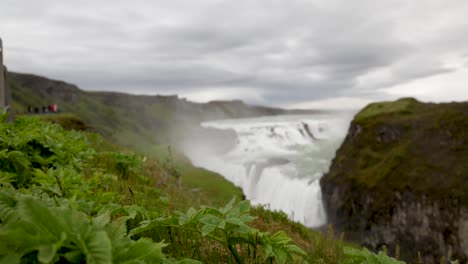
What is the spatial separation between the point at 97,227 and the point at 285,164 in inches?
1355

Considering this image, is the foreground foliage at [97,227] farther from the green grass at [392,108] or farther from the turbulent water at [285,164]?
the green grass at [392,108]

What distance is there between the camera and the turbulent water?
26.7 meters

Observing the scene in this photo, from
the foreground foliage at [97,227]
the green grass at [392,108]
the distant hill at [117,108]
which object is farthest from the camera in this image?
the distant hill at [117,108]

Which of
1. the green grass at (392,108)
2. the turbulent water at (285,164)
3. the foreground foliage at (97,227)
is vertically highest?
the green grass at (392,108)

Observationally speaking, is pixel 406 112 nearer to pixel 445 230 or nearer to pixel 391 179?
pixel 391 179

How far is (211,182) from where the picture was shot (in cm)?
2455

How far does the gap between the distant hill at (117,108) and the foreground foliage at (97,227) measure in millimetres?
75231

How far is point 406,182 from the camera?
19.9 metres

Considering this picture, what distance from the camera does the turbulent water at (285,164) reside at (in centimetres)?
2673

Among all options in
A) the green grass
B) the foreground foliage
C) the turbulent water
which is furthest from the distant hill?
A: the foreground foliage

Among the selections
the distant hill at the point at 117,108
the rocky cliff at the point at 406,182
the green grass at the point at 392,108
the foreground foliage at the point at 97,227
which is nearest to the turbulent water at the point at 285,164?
the rocky cliff at the point at 406,182

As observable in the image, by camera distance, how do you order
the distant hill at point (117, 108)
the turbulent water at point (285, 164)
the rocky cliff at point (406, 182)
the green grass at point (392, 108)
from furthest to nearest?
1. the distant hill at point (117, 108)
2. the turbulent water at point (285, 164)
3. the green grass at point (392, 108)
4. the rocky cliff at point (406, 182)

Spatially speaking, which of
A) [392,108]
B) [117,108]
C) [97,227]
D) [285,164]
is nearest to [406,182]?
[392,108]

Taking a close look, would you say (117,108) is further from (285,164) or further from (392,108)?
(392,108)
